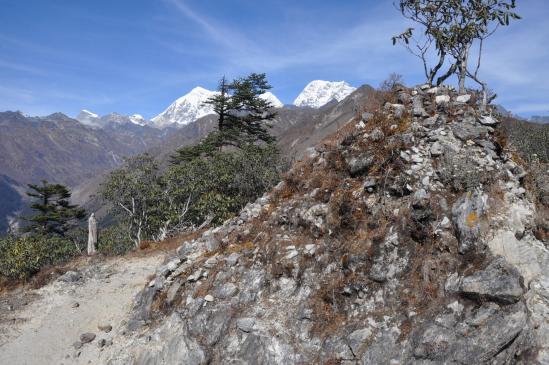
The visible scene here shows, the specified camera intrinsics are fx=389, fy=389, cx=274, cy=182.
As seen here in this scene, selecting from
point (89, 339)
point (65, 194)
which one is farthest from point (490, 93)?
point (65, 194)

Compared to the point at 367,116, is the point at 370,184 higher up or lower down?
lower down

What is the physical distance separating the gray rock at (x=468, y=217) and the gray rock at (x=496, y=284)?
88cm

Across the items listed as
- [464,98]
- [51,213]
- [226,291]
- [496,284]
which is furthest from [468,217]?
[51,213]

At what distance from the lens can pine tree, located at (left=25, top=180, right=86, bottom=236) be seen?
55656 millimetres

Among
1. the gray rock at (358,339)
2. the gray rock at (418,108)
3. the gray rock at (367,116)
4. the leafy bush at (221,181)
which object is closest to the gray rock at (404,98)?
the gray rock at (418,108)

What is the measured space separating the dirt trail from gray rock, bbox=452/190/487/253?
1427 centimetres

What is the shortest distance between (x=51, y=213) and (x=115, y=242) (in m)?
32.9

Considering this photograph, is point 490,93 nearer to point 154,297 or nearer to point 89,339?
point 154,297

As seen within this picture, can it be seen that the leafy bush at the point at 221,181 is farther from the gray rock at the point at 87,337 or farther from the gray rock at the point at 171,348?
the gray rock at the point at 171,348

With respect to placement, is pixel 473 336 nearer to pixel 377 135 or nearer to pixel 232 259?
pixel 377 135

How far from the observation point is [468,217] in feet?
38.8

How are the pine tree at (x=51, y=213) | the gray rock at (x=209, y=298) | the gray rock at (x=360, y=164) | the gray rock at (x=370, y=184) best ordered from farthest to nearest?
the pine tree at (x=51, y=213), the gray rock at (x=360, y=164), the gray rock at (x=370, y=184), the gray rock at (x=209, y=298)

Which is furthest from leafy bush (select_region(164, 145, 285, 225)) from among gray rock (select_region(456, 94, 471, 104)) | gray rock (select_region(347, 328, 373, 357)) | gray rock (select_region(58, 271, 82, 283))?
gray rock (select_region(347, 328, 373, 357))

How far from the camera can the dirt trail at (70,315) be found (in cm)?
1633
